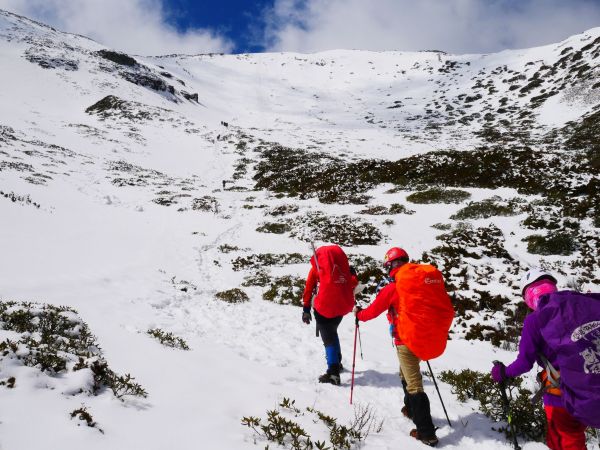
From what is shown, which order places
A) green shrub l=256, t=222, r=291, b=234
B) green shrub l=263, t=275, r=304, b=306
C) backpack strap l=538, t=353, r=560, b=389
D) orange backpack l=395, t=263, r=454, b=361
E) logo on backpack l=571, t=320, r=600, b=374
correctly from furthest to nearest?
green shrub l=256, t=222, r=291, b=234 → green shrub l=263, t=275, r=304, b=306 → orange backpack l=395, t=263, r=454, b=361 → backpack strap l=538, t=353, r=560, b=389 → logo on backpack l=571, t=320, r=600, b=374

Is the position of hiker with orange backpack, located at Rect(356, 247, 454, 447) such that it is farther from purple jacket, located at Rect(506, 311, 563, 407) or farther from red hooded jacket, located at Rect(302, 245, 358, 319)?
red hooded jacket, located at Rect(302, 245, 358, 319)

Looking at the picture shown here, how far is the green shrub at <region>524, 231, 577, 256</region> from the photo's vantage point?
1538cm

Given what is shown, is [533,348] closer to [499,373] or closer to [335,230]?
[499,373]

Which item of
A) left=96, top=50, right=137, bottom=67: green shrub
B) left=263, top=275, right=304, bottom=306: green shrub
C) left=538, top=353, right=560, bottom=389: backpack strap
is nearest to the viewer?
left=538, top=353, right=560, bottom=389: backpack strap

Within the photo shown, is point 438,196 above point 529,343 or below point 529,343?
above

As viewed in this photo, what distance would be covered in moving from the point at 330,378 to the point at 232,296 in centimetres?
711

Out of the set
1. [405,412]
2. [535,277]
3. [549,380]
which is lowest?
[405,412]

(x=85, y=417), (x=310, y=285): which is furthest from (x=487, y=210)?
(x=85, y=417)

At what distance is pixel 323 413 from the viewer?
565 cm

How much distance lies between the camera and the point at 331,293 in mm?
6848

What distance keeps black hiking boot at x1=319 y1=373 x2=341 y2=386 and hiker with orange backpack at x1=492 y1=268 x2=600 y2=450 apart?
3915mm

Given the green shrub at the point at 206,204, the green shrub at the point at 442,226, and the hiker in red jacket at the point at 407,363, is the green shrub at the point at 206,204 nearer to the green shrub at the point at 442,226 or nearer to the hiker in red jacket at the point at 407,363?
the green shrub at the point at 442,226

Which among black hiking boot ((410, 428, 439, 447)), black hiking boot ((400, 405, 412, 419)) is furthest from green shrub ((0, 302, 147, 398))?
black hiking boot ((400, 405, 412, 419))

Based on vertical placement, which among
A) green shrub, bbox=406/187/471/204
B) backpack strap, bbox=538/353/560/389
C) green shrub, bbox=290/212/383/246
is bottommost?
backpack strap, bbox=538/353/560/389
